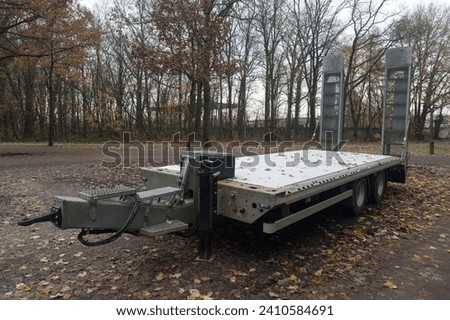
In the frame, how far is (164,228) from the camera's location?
346 cm

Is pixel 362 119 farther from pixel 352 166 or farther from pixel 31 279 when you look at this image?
pixel 31 279

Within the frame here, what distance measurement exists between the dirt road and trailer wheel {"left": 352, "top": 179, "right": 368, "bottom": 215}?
18cm

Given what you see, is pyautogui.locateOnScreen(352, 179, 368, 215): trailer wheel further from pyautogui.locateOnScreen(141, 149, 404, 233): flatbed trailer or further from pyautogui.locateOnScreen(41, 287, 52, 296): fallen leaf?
pyautogui.locateOnScreen(41, 287, 52, 296): fallen leaf

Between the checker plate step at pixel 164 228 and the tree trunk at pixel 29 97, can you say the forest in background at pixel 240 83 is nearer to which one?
the tree trunk at pixel 29 97

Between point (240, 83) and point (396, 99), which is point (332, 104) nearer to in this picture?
point (396, 99)

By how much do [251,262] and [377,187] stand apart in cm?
392

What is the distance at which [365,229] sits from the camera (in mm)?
5266

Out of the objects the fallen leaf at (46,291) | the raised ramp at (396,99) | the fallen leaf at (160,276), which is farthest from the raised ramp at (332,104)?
the fallen leaf at (46,291)

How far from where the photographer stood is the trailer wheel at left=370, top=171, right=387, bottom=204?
21.6ft

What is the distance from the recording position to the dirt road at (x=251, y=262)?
11.0 ft

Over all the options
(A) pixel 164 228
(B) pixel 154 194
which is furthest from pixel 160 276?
(B) pixel 154 194

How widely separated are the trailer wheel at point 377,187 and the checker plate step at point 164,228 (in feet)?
14.3

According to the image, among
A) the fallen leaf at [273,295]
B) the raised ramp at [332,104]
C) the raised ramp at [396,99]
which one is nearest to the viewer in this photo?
the fallen leaf at [273,295]

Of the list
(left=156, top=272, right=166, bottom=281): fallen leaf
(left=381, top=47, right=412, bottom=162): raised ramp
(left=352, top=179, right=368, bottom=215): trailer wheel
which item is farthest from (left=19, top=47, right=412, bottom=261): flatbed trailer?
(left=381, top=47, right=412, bottom=162): raised ramp
